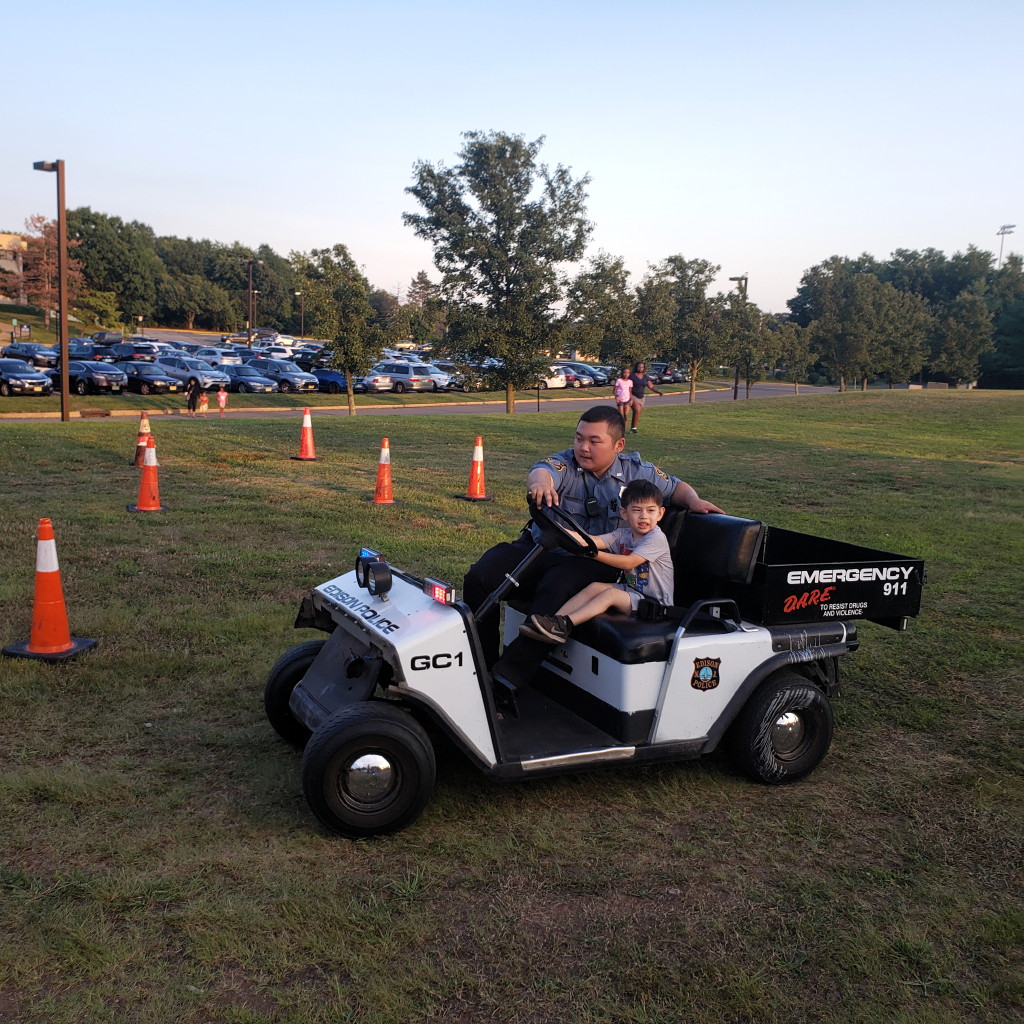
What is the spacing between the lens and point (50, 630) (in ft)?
18.9

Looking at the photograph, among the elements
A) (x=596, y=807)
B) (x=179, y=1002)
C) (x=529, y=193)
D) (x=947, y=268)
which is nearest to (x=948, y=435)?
(x=529, y=193)

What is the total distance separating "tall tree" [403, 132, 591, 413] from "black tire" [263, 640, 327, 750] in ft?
78.7

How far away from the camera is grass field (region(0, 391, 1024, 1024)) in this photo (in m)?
2.94

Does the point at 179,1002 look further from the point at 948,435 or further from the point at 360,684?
the point at 948,435

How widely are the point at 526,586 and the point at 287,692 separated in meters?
1.26

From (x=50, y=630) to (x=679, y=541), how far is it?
3.80m

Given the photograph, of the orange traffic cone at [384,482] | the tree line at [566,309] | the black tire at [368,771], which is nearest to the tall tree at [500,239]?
the tree line at [566,309]

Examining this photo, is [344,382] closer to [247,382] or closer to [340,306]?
[247,382]

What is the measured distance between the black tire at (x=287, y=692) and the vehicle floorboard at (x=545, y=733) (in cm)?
103

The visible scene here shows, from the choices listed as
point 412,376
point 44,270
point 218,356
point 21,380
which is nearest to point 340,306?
point 21,380

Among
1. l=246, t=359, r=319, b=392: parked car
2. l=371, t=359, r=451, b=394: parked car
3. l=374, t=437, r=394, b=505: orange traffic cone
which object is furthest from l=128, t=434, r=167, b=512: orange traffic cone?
l=371, t=359, r=451, b=394: parked car

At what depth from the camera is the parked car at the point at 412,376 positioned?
150ft

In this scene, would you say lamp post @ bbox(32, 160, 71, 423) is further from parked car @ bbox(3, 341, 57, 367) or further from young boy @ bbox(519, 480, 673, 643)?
young boy @ bbox(519, 480, 673, 643)

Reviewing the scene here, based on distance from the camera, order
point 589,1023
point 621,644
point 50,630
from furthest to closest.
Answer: point 50,630 → point 621,644 → point 589,1023
